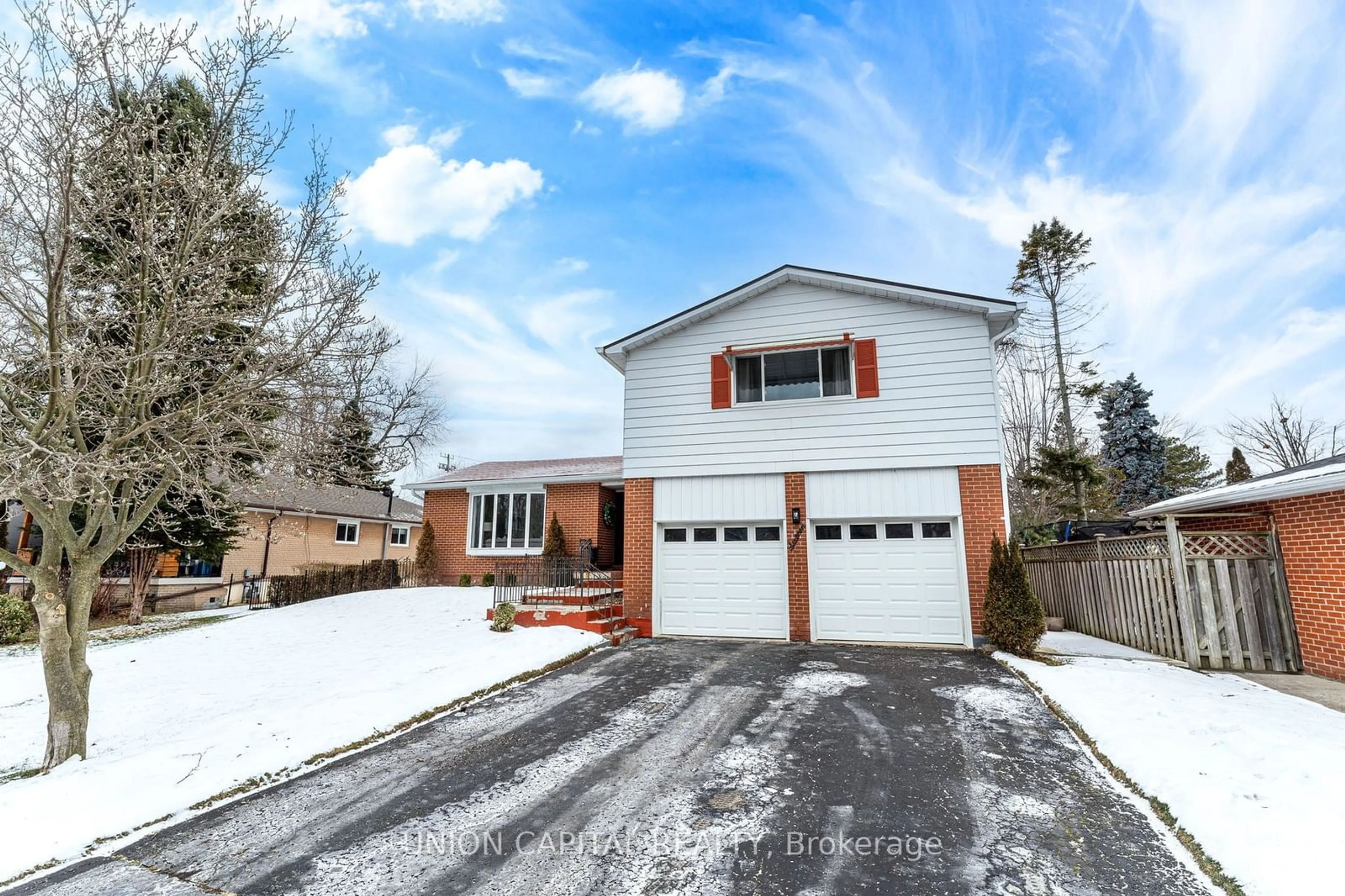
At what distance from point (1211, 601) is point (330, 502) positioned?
88.8 ft

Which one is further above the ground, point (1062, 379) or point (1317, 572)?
point (1062, 379)

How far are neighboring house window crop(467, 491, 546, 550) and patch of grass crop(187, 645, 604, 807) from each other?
295 inches

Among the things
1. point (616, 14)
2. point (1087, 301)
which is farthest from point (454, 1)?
point (1087, 301)

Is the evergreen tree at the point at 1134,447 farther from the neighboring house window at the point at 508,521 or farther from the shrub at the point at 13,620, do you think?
the shrub at the point at 13,620

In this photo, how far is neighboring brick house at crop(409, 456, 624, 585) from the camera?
1584 cm

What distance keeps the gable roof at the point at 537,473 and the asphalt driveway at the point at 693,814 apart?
9444mm

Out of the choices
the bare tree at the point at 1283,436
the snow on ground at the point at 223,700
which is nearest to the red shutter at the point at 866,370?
the snow on ground at the point at 223,700

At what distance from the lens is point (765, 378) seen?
11.3 m

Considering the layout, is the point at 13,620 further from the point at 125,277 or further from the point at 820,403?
the point at 820,403

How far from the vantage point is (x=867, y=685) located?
24.0ft

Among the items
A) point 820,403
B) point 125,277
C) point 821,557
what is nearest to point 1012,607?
point 821,557

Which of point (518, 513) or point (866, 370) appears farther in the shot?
point (518, 513)

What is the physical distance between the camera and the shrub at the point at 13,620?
36.1 ft

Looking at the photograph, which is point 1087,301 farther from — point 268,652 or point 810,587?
point 268,652
